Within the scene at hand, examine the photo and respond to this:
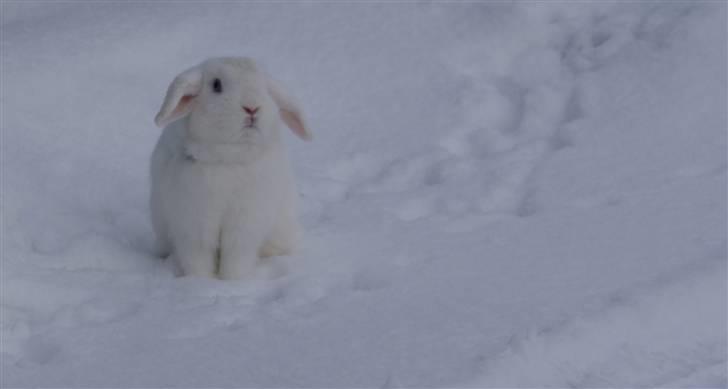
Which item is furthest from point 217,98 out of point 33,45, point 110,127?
point 33,45

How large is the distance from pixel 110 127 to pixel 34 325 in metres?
2.02

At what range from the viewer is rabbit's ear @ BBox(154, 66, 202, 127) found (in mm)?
4922

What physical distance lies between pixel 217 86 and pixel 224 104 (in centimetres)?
10

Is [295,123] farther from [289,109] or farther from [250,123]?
[250,123]

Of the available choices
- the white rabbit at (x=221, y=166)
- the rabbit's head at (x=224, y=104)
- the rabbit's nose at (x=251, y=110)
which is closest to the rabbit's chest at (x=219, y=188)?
the white rabbit at (x=221, y=166)

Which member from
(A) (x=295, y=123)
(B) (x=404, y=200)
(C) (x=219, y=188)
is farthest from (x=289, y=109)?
(B) (x=404, y=200)

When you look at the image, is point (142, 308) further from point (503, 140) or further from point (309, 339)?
point (503, 140)

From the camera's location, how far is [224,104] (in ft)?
16.1

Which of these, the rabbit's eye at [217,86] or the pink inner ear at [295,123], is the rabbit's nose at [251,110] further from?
the pink inner ear at [295,123]

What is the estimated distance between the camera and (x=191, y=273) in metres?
5.20

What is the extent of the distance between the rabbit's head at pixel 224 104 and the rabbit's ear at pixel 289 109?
0.07 metres

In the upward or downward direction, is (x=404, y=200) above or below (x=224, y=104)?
above

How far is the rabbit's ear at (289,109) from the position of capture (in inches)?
202

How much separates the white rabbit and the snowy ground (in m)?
0.20
